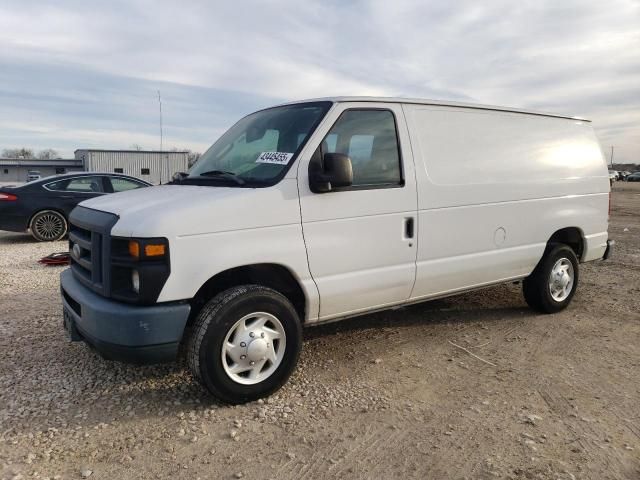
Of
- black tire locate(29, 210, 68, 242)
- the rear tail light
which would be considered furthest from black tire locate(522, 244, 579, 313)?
the rear tail light

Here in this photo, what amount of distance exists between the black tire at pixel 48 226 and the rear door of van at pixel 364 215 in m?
8.40

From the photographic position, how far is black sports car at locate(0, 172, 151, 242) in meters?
9.81

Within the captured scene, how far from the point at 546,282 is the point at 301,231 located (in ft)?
10.2

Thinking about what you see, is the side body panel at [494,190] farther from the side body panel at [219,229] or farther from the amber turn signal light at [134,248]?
the amber turn signal light at [134,248]

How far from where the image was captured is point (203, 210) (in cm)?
317

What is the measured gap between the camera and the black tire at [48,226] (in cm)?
1005

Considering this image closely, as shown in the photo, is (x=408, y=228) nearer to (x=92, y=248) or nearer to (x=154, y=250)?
(x=154, y=250)

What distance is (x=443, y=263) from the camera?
434cm

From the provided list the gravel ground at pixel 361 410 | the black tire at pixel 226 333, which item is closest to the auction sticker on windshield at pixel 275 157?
the black tire at pixel 226 333

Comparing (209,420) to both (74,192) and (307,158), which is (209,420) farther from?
(74,192)

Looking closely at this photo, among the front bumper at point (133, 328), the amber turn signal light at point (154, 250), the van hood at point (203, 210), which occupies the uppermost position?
the van hood at point (203, 210)

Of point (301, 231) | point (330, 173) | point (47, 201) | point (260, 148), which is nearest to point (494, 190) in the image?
point (330, 173)

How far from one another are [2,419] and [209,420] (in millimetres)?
1292

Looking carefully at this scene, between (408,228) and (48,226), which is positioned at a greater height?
(408,228)
